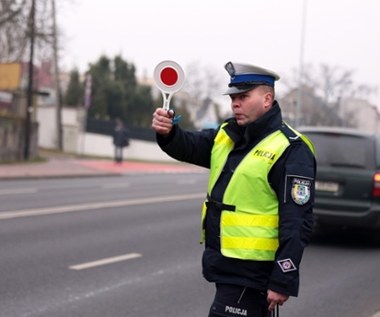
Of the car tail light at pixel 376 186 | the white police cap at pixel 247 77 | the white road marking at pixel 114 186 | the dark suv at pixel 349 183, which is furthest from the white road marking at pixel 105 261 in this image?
the white road marking at pixel 114 186

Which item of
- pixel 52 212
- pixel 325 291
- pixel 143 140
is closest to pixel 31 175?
→ pixel 52 212

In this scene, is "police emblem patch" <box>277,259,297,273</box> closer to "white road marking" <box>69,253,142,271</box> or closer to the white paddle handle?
the white paddle handle

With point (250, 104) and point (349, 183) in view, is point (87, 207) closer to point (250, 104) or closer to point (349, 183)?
point (349, 183)

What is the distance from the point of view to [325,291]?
727 centimetres

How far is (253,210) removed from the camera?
339 centimetres

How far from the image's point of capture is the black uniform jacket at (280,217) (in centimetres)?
327

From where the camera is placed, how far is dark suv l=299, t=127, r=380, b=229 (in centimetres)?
975

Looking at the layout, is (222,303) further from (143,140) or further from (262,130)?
(143,140)

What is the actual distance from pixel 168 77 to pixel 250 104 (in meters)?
0.47

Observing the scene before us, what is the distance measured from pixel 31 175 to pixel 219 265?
19.5 metres

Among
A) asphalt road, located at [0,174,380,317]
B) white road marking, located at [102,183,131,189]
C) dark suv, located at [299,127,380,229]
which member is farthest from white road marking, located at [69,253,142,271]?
white road marking, located at [102,183,131,189]

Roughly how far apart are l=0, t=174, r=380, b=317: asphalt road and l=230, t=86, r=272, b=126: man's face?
120 inches

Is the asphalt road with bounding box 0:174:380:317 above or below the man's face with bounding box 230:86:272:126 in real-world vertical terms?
below

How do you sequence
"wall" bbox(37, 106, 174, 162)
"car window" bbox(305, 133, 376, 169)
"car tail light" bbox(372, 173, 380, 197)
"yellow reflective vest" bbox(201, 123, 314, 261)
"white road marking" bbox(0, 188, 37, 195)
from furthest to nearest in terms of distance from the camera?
1. "wall" bbox(37, 106, 174, 162)
2. "white road marking" bbox(0, 188, 37, 195)
3. "car window" bbox(305, 133, 376, 169)
4. "car tail light" bbox(372, 173, 380, 197)
5. "yellow reflective vest" bbox(201, 123, 314, 261)
